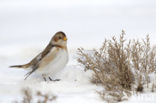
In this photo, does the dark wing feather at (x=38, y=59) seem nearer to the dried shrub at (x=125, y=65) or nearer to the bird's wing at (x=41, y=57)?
the bird's wing at (x=41, y=57)

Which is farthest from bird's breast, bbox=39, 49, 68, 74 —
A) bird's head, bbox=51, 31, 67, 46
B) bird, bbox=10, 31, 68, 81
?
bird's head, bbox=51, 31, 67, 46

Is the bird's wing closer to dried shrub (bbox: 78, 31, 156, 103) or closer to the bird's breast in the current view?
the bird's breast

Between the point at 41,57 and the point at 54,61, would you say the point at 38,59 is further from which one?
the point at 54,61

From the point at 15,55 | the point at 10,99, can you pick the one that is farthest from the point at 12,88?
the point at 15,55

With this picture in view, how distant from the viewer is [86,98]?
21.2 feet

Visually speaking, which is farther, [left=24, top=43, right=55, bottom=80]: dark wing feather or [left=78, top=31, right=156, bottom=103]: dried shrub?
[left=24, top=43, right=55, bottom=80]: dark wing feather

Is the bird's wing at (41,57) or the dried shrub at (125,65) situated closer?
the dried shrub at (125,65)

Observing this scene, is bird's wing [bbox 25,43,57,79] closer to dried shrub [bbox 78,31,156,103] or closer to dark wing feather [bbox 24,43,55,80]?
dark wing feather [bbox 24,43,55,80]

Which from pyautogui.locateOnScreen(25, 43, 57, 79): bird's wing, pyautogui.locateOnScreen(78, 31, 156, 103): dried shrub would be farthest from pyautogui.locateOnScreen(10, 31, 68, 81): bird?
pyautogui.locateOnScreen(78, 31, 156, 103): dried shrub

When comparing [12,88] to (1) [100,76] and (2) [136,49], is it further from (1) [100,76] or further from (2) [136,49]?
(2) [136,49]

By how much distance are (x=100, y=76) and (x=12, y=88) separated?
133 centimetres

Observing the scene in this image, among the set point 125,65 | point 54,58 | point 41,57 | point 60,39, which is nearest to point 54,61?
point 54,58

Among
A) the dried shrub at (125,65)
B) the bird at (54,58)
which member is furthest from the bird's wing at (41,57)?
the dried shrub at (125,65)

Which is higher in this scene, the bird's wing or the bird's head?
the bird's head
